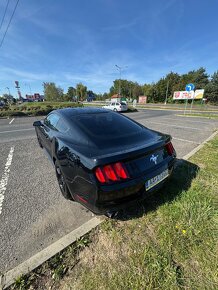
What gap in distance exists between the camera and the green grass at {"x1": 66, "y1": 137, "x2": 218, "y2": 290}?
1.48m

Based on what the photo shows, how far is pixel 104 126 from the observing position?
258 cm

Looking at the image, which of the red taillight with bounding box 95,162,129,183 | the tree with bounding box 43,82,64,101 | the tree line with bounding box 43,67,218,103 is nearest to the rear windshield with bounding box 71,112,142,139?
the red taillight with bounding box 95,162,129,183

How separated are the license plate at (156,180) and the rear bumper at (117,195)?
0.06 m

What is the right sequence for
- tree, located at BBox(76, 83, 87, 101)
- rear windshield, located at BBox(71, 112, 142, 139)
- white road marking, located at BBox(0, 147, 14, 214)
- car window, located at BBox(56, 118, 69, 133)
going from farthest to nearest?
tree, located at BBox(76, 83, 87, 101) < white road marking, located at BBox(0, 147, 14, 214) < car window, located at BBox(56, 118, 69, 133) < rear windshield, located at BBox(71, 112, 142, 139)

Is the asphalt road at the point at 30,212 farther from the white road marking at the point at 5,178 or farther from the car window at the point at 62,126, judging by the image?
the car window at the point at 62,126

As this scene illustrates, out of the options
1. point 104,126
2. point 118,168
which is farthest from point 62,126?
point 118,168

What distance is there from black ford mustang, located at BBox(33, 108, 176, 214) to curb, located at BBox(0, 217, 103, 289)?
0.39 metres

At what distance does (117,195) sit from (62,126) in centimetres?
171

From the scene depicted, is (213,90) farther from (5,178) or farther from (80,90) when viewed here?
(80,90)

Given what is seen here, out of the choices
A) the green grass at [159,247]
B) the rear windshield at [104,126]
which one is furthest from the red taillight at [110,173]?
the green grass at [159,247]

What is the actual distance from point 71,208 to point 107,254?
3.24ft

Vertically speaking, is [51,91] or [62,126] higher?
[51,91]

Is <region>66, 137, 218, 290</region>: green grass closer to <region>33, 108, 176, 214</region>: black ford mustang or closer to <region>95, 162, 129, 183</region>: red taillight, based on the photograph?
<region>33, 108, 176, 214</region>: black ford mustang

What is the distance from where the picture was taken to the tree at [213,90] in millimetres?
46850
